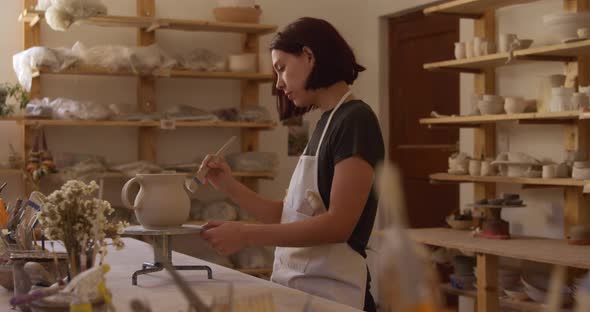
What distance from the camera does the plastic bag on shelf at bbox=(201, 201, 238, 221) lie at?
4785mm

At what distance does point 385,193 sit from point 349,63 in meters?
1.51

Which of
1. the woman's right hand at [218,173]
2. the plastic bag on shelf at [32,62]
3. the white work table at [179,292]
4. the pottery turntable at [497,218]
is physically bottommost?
the pottery turntable at [497,218]

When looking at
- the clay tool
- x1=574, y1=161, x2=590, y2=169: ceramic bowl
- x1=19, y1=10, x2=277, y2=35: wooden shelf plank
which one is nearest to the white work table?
the clay tool

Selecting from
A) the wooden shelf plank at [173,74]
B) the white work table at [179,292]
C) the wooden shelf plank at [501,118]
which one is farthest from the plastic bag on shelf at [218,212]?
the white work table at [179,292]

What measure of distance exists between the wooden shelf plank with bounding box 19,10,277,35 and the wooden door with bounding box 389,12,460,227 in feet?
2.95

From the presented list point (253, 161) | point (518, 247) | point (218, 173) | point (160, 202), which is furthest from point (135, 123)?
point (160, 202)

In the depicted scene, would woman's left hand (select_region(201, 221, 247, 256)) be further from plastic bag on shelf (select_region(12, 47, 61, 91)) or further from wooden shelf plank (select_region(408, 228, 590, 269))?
plastic bag on shelf (select_region(12, 47, 61, 91))

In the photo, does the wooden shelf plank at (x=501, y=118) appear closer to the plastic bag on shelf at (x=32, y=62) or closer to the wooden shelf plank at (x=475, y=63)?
the wooden shelf plank at (x=475, y=63)

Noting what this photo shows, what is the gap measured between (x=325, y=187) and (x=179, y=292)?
1.46ft

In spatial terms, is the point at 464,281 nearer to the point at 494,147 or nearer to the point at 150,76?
the point at 494,147

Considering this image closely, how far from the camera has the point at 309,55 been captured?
6.29 ft

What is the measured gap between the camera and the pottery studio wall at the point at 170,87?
473cm

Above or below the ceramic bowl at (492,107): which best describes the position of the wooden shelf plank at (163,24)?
above

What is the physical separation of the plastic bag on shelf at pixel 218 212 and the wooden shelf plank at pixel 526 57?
1.49 meters
